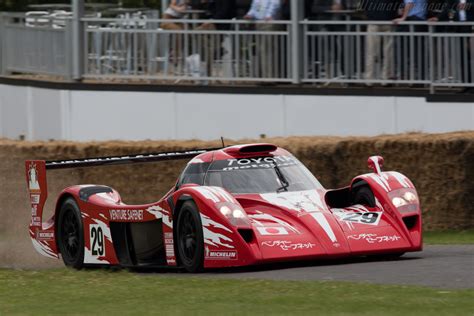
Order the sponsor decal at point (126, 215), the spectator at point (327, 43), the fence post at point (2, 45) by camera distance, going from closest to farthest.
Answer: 1. the sponsor decal at point (126, 215)
2. the spectator at point (327, 43)
3. the fence post at point (2, 45)

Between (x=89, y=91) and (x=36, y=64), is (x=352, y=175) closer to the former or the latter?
(x=89, y=91)

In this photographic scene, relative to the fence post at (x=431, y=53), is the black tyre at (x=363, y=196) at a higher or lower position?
lower

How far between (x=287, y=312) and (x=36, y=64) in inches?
583

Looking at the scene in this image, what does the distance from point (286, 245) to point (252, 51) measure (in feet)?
30.1

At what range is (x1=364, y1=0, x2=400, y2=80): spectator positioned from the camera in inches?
731

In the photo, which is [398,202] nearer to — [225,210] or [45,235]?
[225,210]

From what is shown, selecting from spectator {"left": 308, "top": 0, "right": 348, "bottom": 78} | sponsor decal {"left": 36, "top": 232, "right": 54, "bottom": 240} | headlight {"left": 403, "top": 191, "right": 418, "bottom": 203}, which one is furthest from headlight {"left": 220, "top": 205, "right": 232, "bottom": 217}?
spectator {"left": 308, "top": 0, "right": 348, "bottom": 78}

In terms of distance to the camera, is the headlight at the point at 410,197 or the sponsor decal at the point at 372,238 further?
the headlight at the point at 410,197

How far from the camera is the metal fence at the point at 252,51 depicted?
18.1 m

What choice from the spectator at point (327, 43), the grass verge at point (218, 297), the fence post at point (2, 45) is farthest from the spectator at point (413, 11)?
the grass verge at point (218, 297)

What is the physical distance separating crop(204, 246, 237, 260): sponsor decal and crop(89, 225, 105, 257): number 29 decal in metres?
1.84

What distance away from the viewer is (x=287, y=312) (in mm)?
8578

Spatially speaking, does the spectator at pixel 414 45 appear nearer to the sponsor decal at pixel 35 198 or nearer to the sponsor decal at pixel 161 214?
the sponsor decal at pixel 35 198

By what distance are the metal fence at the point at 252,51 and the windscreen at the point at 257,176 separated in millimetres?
5911
